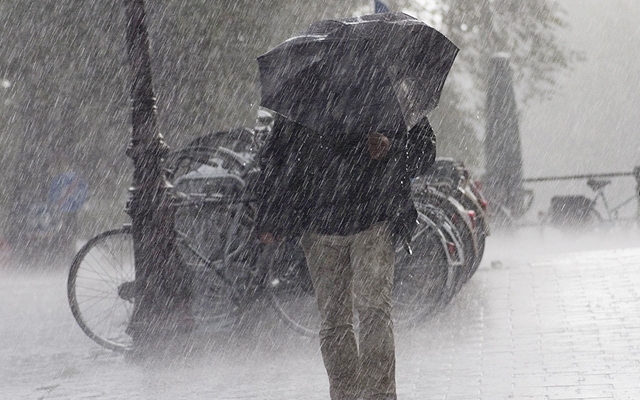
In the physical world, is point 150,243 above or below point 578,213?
above

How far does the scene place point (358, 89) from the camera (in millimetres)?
5977

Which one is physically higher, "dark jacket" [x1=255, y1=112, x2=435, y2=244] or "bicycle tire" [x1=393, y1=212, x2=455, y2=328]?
"dark jacket" [x1=255, y1=112, x2=435, y2=244]

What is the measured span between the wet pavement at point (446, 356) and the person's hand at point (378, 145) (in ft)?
5.04

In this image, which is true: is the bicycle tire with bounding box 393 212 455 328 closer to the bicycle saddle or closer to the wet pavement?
the wet pavement

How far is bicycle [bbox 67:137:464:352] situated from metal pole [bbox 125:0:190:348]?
15 centimetres

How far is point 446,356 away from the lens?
8109 mm

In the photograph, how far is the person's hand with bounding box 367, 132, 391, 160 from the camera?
5.95 metres

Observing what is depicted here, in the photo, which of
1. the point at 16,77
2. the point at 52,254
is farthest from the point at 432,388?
the point at 52,254

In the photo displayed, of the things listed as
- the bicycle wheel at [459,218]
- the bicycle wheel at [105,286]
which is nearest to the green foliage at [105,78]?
the bicycle wheel at [105,286]

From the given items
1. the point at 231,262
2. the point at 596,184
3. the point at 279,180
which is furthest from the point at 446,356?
the point at 596,184

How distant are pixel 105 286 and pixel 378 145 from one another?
476 centimetres

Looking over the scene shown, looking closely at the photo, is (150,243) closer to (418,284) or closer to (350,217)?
(418,284)

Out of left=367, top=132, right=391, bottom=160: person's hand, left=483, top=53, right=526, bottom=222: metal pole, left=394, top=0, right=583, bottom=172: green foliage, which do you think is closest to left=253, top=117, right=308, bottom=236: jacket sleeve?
left=367, top=132, right=391, bottom=160: person's hand

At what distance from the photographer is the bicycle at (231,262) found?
29.2ft
